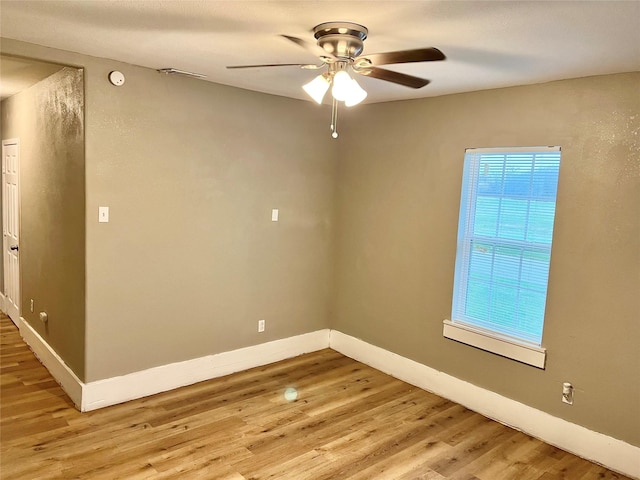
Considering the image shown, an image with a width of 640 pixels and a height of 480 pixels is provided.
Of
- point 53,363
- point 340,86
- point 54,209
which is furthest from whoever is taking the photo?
point 53,363

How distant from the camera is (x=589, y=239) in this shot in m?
3.04

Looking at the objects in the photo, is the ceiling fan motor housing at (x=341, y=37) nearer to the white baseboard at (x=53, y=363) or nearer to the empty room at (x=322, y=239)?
the empty room at (x=322, y=239)

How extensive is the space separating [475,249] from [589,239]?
2.70 ft

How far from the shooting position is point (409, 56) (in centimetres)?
198

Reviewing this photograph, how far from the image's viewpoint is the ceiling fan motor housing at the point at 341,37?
2.18 m

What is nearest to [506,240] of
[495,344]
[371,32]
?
[495,344]

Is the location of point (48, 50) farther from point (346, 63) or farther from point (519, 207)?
point (519, 207)

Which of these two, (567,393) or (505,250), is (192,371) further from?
(567,393)

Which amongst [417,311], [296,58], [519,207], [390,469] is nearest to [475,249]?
[519,207]

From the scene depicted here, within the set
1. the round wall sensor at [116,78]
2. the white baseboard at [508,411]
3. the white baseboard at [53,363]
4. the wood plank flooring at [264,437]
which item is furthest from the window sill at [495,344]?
the round wall sensor at [116,78]

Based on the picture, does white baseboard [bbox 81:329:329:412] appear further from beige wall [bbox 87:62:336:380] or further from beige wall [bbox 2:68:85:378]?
beige wall [bbox 2:68:85:378]

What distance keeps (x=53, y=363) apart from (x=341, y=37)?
3.38 meters

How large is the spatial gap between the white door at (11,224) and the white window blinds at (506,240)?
421 centimetres

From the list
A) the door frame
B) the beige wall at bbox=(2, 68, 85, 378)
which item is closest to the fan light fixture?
the beige wall at bbox=(2, 68, 85, 378)
